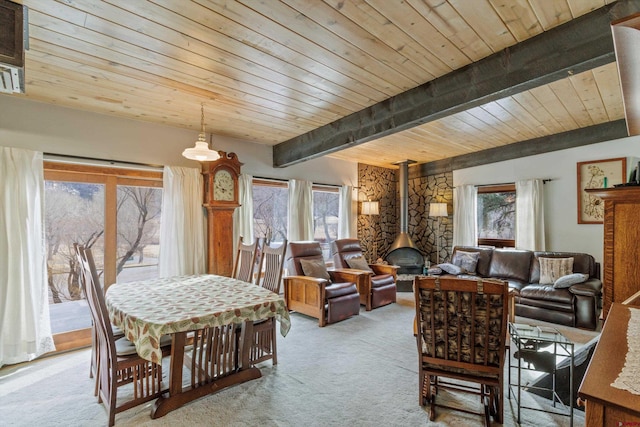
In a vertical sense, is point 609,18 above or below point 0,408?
above

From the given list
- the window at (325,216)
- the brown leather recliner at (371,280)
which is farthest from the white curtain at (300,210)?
the brown leather recliner at (371,280)

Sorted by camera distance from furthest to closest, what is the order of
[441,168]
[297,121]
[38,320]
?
[441,168] → [297,121] → [38,320]

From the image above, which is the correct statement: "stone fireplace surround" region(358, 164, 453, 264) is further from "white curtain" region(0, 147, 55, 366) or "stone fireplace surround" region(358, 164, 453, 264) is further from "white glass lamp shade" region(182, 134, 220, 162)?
"white curtain" region(0, 147, 55, 366)

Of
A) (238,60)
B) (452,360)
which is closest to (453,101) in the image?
(238,60)

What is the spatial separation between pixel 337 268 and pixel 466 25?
3662 millimetres

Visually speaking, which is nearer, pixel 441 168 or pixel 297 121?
pixel 297 121

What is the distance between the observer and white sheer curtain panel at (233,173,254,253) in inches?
171

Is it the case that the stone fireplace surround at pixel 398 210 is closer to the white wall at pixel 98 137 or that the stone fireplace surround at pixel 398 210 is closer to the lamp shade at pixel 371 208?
the lamp shade at pixel 371 208

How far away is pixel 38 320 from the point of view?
9.71ft

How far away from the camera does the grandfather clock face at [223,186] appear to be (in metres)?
3.90

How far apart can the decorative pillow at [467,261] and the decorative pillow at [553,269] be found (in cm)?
89

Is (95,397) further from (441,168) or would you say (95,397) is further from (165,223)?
(441,168)

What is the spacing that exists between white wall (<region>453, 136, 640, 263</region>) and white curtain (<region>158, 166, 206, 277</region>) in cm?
496

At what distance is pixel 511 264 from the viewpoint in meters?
4.63
